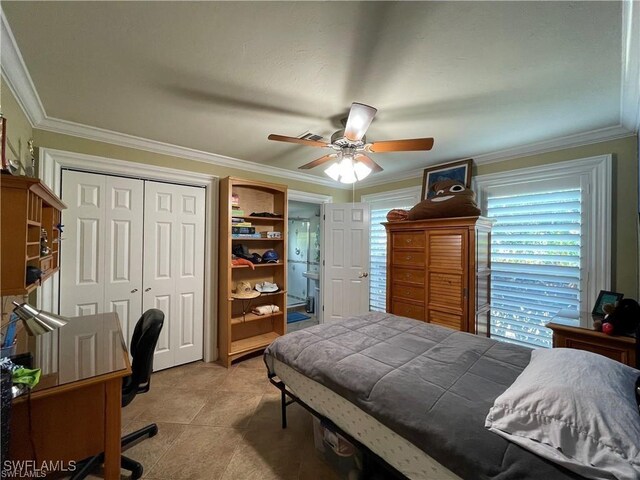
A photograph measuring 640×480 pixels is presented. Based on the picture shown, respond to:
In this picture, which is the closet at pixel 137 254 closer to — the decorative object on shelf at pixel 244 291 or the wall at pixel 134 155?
the wall at pixel 134 155

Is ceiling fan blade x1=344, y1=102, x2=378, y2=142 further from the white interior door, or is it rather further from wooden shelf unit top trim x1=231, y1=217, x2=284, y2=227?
the white interior door

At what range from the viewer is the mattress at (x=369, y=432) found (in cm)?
104

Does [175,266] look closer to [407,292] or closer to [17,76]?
[17,76]

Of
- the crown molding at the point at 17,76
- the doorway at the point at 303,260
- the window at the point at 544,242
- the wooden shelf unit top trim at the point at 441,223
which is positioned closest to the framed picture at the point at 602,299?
the window at the point at 544,242

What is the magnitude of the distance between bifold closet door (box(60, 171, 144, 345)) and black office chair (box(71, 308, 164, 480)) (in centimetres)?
104

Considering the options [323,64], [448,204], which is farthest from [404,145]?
[448,204]

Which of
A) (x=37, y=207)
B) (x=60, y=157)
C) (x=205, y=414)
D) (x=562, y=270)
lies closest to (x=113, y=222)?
(x=60, y=157)

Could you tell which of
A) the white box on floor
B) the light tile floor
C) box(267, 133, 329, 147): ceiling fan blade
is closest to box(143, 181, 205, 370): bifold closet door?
the light tile floor

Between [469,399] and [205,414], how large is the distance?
2.03m

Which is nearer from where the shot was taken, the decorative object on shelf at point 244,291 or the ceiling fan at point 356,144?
the ceiling fan at point 356,144

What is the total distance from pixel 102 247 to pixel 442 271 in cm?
340

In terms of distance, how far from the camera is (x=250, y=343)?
3.25 metres

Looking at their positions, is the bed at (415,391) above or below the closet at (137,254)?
below

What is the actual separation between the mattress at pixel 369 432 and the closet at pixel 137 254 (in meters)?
1.86
